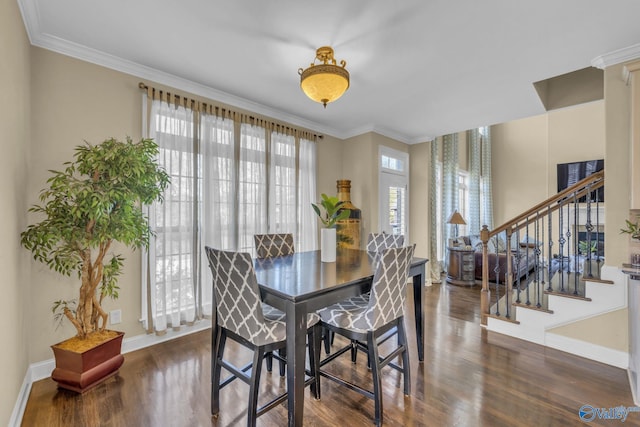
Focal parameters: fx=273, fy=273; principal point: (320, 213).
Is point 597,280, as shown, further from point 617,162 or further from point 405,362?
point 405,362

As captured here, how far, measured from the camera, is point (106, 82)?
96.5 inches

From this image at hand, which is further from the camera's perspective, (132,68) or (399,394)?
(132,68)

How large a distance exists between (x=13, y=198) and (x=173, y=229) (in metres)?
1.17

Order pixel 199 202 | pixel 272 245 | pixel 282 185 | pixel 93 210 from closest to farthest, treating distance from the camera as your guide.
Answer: pixel 93 210 → pixel 272 245 → pixel 199 202 → pixel 282 185

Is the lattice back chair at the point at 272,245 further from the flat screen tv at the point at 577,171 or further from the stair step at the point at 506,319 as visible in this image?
the flat screen tv at the point at 577,171

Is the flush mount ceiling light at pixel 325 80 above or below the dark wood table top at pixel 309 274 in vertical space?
above

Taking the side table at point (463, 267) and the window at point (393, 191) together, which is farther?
the side table at point (463, 267)

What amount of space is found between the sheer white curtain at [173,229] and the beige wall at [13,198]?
0.84 metres

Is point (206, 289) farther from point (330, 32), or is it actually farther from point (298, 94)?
point (330, 32)

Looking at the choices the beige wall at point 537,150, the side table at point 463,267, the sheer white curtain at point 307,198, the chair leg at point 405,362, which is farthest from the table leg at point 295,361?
the beige wall at point 537,150

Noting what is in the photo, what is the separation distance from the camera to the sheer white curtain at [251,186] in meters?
3.26

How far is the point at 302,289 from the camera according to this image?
1.56 metres

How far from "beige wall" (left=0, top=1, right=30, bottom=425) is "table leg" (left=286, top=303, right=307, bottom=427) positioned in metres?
1.49

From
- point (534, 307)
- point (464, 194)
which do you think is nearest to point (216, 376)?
point (534, 307)
